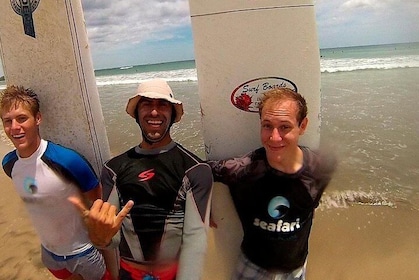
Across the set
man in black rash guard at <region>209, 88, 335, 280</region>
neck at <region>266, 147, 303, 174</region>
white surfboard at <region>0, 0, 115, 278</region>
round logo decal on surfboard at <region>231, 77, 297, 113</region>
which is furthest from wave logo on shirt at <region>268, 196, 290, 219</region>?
white surfboard at <region>0, 0, 115, 278</region>

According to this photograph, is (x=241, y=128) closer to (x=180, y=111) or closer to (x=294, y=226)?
(x=180, y=111)

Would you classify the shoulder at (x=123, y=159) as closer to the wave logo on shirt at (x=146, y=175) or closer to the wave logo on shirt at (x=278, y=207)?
the wave logo on shirt at (x=146, y=175)

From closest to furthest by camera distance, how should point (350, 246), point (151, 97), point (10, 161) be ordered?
point (151, 97) < point (10, 161) < point (350, 246)

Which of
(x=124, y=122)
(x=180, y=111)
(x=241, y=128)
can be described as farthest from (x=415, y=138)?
(x=124, y=122)

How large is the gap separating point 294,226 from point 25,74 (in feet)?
5.99

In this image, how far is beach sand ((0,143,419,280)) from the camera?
117 inches

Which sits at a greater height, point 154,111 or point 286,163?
point 154,111

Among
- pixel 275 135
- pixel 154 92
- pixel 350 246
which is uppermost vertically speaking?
pixel 154 92

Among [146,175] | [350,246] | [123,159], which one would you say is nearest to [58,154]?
[123,159]

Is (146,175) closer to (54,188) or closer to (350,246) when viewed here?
(54,188)

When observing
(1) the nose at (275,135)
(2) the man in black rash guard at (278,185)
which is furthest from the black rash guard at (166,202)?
Result: (1) the nose at (275,135)

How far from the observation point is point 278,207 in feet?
5.70

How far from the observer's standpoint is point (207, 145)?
216 centimetres

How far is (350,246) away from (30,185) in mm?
2717
